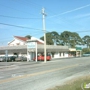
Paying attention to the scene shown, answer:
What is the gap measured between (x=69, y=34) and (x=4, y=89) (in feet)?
369

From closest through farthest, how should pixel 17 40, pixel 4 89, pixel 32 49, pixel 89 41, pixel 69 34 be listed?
pixel 4 89, pixel 32 49, pixel 17 40, pixel 69 34, pixel 89 41

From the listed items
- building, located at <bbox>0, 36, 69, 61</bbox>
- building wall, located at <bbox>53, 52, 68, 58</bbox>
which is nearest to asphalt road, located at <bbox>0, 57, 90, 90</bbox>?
building, located at <bbox>0, 36, 69, 61</bbox>

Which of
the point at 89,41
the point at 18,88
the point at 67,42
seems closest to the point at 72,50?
the point at 67,42

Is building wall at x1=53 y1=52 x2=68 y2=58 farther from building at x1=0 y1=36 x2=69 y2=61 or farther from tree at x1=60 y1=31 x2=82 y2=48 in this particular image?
tree at x1=60 y1=31 x2=82 y2=48

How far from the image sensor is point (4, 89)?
11.3 m

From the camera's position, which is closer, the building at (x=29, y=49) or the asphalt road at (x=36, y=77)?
the asphalt road at (x=36, y=77)

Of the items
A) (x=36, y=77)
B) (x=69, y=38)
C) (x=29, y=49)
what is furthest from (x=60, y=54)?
(x=36, y=77)

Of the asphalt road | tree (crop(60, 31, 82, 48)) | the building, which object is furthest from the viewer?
tree (crop(60, 31, 82, 48))

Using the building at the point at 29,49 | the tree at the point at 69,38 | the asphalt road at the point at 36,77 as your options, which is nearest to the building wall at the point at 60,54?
the building at the point at 29,49

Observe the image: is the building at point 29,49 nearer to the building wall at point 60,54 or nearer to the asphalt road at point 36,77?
the building wall at point 60,54

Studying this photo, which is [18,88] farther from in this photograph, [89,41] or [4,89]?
[89,41]

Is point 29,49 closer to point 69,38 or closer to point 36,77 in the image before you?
point 36,77

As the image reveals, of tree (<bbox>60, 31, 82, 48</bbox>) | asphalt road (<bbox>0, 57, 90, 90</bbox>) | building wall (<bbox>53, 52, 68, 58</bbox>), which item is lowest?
asphalt road (<bbox>0, 57, 90, 90</bbox>)

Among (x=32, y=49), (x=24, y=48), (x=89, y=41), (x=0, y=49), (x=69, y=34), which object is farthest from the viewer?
(x=89, y=41)
